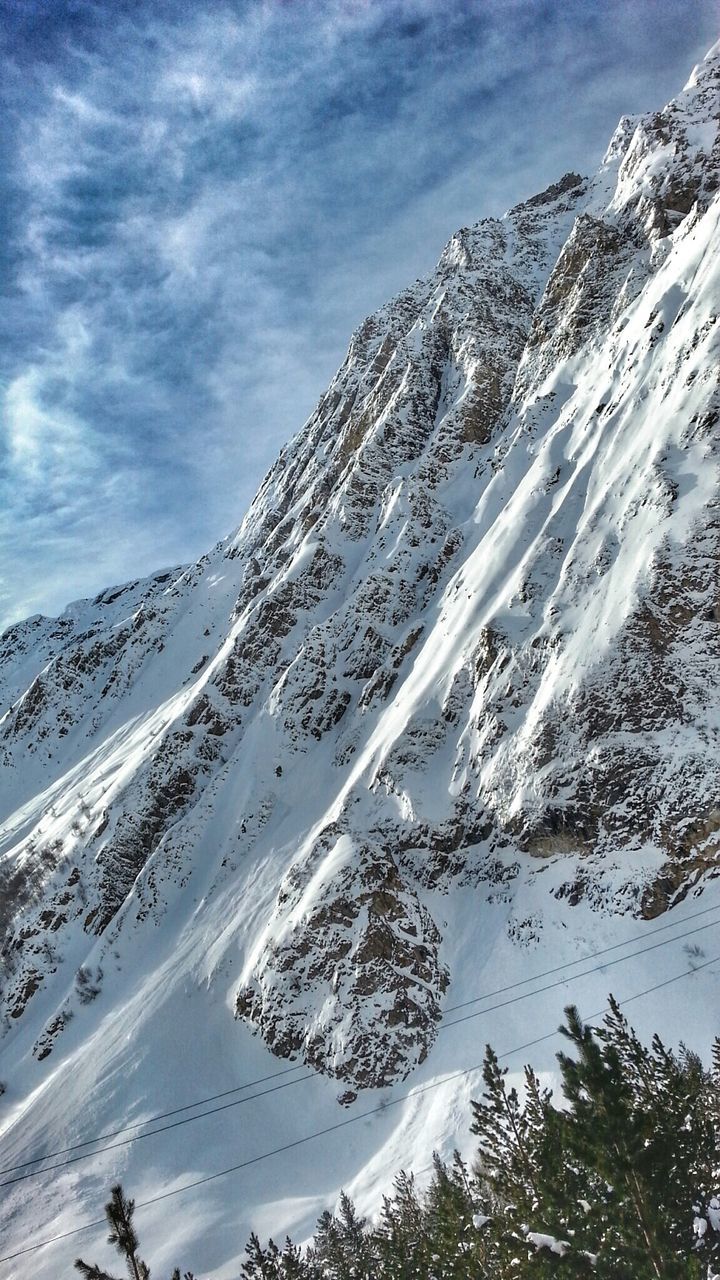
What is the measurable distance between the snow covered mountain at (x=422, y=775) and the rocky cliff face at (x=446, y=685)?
218 mm

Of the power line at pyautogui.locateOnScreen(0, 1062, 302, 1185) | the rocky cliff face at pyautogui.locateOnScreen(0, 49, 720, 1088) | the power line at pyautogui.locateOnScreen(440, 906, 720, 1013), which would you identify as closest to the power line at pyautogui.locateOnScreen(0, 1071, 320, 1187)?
the power line at pyautogui.locateOnScreen(0, 1062, 302, 1185)

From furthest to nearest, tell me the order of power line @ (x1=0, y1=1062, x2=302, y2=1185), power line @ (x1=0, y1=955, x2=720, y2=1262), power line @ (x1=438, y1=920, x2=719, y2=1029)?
power line @ (x1=0, y1=1062, x2=302, y2=1185) → power line @ (x1=0, y1=955, x2=720, y2=1262) → power line @ (x1=438, y1=920, x2=719, y2=1029)

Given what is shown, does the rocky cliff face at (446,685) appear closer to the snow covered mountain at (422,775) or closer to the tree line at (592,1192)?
the snow covered mountain at (422,775)

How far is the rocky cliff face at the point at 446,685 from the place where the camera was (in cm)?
3419

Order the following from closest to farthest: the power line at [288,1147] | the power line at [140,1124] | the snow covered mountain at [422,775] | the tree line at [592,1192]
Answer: the tree line at [592,1192]
the power line at [288,1147]
the snow covered mountain at [422,775]
the power line at [140,1124]

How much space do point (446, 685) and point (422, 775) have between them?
6.50m

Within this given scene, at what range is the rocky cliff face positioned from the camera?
34188 millimetres

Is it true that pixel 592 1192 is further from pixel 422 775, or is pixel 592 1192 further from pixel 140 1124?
pixel 140 1124

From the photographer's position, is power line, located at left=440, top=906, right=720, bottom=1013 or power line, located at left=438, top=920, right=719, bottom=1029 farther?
power line, located at left=440, top=906, right=720, bottom=1013

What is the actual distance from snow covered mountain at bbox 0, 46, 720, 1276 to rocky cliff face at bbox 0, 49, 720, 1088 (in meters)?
0.22

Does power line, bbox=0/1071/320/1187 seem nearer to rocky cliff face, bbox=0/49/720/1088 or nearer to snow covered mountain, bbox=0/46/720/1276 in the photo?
snow covered mountain, bbox=0/46/720/1276

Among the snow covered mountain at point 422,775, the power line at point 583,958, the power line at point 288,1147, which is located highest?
the snow covered mountain at point 422,775

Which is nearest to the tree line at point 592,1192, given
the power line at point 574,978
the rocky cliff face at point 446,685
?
the power line at point 574,978

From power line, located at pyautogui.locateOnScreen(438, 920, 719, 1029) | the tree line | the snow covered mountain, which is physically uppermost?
the snow covered mountain
